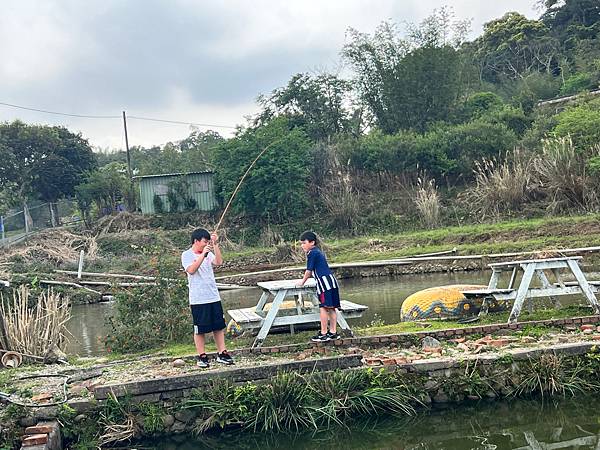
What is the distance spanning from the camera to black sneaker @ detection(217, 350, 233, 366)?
6988 millimetres

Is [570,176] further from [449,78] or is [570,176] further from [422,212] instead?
[449,78]

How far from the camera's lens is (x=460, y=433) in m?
6.09

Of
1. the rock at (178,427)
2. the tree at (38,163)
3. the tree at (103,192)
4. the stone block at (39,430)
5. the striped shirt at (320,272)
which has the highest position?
the tree at (38,163)

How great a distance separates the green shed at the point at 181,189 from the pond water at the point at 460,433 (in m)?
26.6

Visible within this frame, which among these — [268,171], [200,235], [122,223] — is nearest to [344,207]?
[268,171]

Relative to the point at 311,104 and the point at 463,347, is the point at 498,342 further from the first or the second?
the point at 311,104

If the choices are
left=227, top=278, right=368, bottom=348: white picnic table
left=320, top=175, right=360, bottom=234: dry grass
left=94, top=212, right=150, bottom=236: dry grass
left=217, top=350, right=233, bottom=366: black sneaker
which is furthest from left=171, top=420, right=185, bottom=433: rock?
left=94, top=212, right=150, bottom=236: dry grass

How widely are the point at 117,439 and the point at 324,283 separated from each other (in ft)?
9.17

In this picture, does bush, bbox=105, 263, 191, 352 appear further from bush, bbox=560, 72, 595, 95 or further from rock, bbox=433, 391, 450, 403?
bush, bbox=560, 72, 595, 95

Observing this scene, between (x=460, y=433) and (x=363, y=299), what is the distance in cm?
841

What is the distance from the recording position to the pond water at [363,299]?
11.7 metres

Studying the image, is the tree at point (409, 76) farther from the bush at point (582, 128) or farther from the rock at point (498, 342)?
the rock at point (498, 342)

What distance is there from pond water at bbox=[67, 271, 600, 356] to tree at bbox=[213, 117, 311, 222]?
10.6m

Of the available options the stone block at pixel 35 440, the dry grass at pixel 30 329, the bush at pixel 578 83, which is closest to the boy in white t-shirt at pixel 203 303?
the stone block at pixel 35 440
